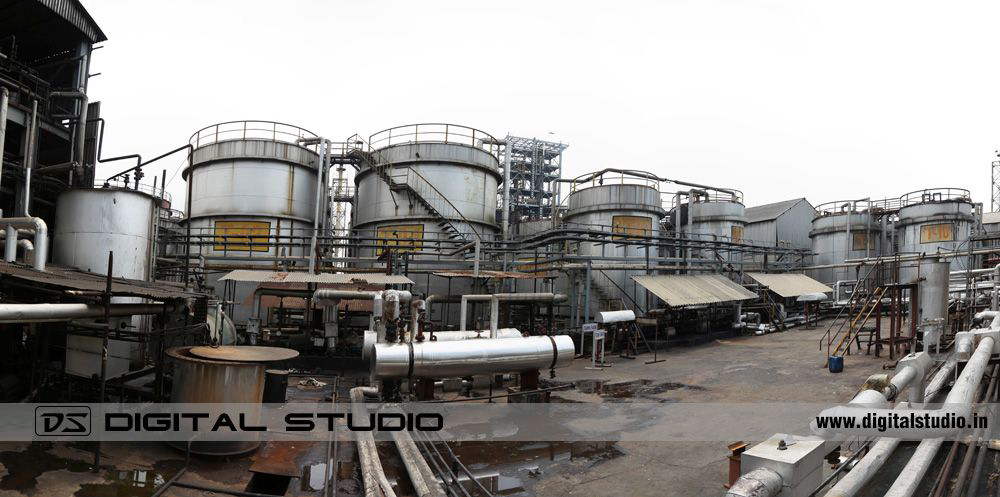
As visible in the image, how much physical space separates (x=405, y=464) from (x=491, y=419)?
4.21 m

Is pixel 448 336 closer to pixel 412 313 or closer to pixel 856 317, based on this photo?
pixel 412 313

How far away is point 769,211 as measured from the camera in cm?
4388

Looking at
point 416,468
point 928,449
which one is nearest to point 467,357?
point 416,468

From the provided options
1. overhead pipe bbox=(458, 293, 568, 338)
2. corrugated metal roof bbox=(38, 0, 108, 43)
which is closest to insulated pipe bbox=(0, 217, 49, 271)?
overhead pipe bbox=(458, 293, 568, 338)

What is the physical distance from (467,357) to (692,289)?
53.9 feet

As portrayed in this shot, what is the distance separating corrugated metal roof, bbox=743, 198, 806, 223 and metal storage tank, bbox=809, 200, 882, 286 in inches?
149

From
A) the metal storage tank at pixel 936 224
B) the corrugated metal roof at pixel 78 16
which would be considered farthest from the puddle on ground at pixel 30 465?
the metal storage tank at pixel 936 224

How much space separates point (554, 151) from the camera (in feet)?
160

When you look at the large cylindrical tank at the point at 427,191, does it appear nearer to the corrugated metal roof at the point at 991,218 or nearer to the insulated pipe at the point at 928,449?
the insulated pipe at the point at 928,449

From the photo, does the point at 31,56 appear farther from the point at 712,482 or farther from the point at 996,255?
the point at 996,255

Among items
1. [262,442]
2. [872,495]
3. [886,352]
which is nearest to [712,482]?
[872,495]

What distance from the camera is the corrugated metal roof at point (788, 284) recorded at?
101 ft

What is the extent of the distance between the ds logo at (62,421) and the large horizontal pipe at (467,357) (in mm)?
4892

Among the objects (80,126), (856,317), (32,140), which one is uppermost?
(80,126)
